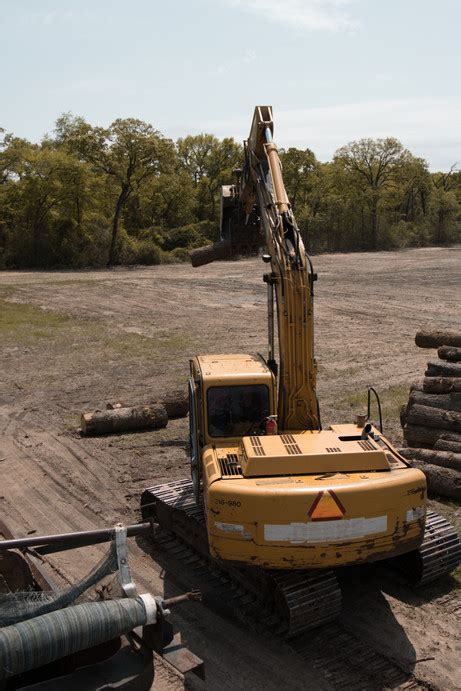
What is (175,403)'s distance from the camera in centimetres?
1711

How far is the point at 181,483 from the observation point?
1150 cm

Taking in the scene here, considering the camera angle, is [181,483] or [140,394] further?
[140,394]

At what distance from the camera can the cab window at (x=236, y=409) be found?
9695 mm

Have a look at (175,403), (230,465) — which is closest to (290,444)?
(230,465)

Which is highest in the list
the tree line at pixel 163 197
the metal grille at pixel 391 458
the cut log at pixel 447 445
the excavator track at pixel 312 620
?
the tree line at pixel 163 197

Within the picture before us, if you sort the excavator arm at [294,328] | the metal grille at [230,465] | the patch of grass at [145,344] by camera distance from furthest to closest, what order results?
the patch of grass at [145,344]
the excavator arm at [294,328]
the metal grille at [230,465]

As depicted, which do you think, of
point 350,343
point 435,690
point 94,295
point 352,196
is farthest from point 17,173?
point 435,690

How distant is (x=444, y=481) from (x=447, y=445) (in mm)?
1153

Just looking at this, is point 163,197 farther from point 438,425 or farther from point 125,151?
point 438,425

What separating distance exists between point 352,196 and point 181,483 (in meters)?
55.2

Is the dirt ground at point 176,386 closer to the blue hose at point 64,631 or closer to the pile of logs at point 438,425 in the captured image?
the pile of logs at point 438,425

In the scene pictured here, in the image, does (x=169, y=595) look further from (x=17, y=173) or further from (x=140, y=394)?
(x=17, y=173)

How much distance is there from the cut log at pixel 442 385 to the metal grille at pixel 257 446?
6191mm

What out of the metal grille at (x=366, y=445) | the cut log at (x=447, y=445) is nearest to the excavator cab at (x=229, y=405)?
the metal grille at (x=366, y=445)
